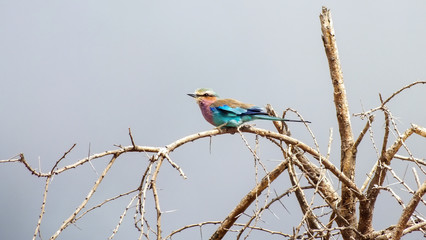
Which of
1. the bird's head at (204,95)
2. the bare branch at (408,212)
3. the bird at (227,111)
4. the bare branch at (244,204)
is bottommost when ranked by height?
the bare branch at (408,212)

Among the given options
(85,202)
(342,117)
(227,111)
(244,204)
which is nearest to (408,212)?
(342,117)

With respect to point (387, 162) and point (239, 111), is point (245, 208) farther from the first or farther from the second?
point (387, 162)

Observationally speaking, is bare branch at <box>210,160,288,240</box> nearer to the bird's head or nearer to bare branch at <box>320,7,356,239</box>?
bare branch at <box>320,7,356,239</box>

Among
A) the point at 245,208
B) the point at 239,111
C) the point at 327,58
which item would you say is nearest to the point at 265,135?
the point at 239,111

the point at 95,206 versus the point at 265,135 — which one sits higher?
the point at 265,135

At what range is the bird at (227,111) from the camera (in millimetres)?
5695

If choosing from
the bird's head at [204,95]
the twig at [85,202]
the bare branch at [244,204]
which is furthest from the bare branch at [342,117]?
the twig at [85,202]

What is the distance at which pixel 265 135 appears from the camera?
5453 millimetres

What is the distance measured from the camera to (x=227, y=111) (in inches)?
227

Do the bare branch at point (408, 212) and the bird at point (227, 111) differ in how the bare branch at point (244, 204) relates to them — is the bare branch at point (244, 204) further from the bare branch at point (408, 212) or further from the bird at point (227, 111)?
the bare branch at point (408, 212)

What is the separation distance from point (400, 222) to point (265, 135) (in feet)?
4.43

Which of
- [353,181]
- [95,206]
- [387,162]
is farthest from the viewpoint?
[353,181]

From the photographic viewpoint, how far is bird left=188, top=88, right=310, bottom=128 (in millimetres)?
5695

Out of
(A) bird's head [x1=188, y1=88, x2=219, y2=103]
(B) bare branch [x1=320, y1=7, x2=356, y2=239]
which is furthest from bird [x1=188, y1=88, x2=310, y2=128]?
(B) bare branch [x1=320, y1=7, x2=356, y2=239]
